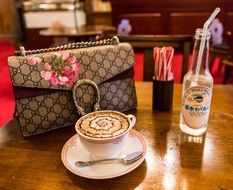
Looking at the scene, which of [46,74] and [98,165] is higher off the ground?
[46,74]

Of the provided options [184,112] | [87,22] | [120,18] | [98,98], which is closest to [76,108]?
[98,98]

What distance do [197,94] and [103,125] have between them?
24 centimetres

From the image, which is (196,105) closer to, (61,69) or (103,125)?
(103,125)

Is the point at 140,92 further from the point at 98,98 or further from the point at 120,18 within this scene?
the point at 120,18

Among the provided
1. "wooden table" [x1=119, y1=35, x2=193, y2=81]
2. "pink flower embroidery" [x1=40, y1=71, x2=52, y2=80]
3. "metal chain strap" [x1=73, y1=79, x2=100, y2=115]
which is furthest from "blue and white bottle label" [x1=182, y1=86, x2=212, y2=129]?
"wooden table" [x1=119, y1=35, x2=193, y2=81]

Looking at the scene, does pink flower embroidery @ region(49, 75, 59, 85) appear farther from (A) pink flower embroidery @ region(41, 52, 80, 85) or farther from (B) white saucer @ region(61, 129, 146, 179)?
(B) white saucer @ region(61, 129, 146, 179)

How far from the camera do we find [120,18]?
13.0ft

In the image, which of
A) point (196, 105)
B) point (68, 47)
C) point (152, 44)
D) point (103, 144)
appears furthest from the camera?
point (152, 44)

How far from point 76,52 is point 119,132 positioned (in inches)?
11.6

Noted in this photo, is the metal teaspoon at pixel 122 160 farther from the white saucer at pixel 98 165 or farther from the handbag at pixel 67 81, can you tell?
the handbag at pixel 67 81

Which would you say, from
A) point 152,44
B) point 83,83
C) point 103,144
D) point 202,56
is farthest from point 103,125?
point 152,44

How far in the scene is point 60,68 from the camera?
0.66m

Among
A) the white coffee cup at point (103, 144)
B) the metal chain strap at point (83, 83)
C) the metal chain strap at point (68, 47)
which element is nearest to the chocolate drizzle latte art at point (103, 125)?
the white coffee cup at point (103, 144)

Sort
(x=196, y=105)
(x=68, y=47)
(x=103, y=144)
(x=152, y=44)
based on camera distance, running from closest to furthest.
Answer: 1. (x=103, y=144)
2. (x=196, y=105)
3. (x=68, y=47)
4. (x=152, y=44)
